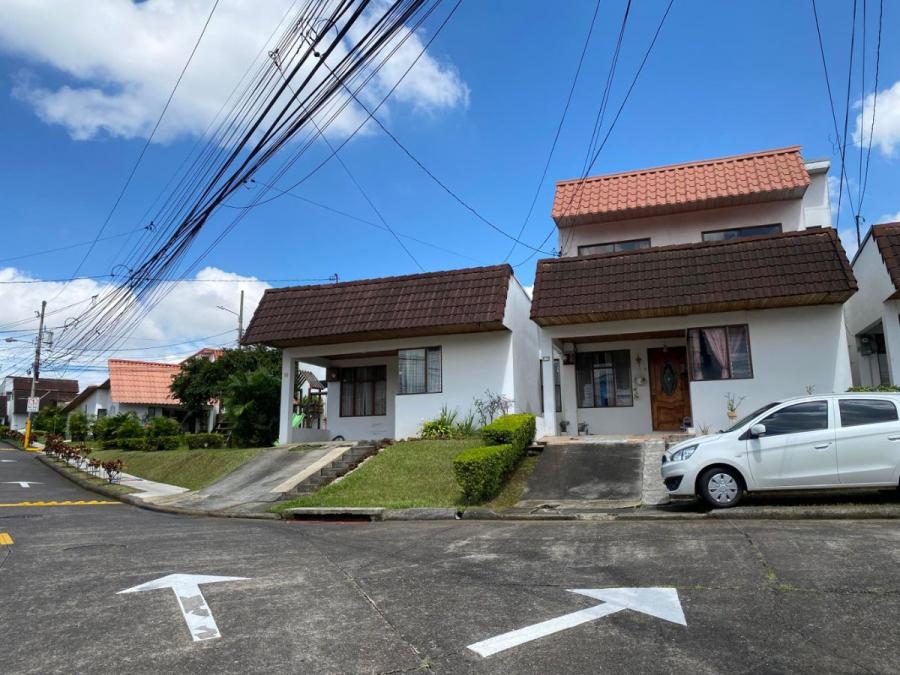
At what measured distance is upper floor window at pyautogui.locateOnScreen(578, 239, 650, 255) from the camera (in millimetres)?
19500

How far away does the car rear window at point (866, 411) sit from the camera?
30.1ft

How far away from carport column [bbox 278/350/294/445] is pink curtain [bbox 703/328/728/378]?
11.9 metres

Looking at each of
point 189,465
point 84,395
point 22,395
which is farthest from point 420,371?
point 22,395

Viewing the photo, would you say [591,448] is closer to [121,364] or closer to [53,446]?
[53,446]

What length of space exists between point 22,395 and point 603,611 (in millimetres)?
83429

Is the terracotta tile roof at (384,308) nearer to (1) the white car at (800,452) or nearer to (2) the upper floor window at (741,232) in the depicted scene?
(2) the upper floor window at (741,232)

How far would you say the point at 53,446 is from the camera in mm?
26812

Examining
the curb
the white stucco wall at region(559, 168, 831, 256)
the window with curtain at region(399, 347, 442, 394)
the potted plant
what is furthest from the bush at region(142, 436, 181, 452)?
the potted plant

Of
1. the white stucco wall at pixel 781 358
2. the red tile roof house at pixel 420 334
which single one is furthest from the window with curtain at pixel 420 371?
the white stucco wall at pixel 781 358

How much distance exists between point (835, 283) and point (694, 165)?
25.0 ft

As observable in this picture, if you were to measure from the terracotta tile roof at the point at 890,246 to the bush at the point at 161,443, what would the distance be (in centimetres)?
2515

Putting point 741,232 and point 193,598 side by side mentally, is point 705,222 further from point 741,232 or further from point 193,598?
point 193,598

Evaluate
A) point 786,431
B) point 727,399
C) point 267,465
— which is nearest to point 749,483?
point 786,431

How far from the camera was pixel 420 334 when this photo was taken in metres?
18.0
